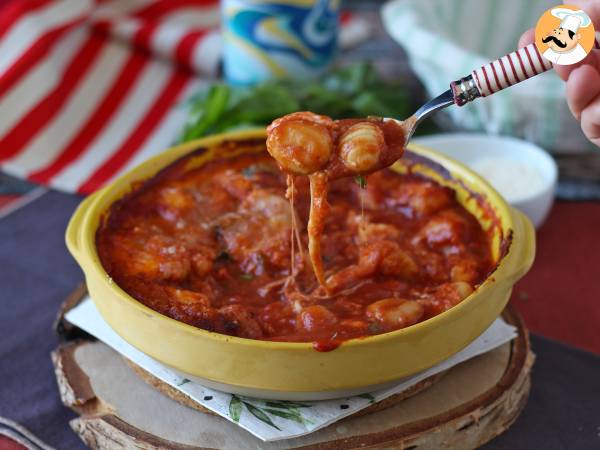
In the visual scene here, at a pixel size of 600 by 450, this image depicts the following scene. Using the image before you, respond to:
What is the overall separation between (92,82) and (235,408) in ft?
8.62

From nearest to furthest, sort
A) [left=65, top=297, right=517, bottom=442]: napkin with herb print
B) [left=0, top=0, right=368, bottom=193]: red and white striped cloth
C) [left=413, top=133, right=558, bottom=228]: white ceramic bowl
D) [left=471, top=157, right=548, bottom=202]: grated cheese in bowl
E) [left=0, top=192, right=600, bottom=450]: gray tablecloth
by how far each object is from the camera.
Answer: [left=65, top=297, right=517, bottom=442]: napkin with herb print < [left=0, top=192, right=600, bottom=450]: gray tablecloth < [left=471, top=157, right=548, bottom=202]: grated cheese in bowl < [left=413, top=133, right=558, bottom=228]: white ceramic bowl < [left=0, top=0, right=368, bottom=193]: red and white striped cloth

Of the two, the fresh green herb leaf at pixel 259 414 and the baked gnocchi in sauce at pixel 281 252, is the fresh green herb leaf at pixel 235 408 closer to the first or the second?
the fresh green herb leaf at pixel 259 414

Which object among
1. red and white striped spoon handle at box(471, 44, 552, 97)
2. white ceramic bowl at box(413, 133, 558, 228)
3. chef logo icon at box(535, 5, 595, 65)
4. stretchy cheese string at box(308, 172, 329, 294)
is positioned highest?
chef logo icon at box(535, 5, 595, 65)

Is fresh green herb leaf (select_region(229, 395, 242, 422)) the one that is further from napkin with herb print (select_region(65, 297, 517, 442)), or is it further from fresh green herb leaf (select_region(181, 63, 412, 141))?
fresh green herb leaf (select_region(181, 63, 412, 141))

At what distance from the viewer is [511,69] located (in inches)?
67.1

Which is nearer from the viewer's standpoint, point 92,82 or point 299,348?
point 299,348

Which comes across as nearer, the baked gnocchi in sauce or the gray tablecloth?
the baked gnocchi in sauce

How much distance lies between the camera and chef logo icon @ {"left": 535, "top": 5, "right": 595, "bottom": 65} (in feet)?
5.37

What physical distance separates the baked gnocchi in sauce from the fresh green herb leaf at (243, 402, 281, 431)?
0.61 feet

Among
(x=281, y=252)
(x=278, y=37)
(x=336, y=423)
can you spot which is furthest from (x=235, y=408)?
(x=278, y=37)

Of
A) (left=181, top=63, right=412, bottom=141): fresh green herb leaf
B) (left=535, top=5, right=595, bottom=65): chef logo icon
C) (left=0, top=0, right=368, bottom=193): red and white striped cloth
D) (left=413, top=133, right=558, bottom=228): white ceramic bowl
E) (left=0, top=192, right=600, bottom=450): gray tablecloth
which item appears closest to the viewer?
(left=535, top=5, right=595, bottom=65): chef logo icon

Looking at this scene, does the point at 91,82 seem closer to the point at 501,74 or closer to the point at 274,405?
the point at 274,405

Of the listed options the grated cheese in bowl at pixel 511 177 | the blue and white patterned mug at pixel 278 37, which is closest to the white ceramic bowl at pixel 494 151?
the grated cheese in bowl at pixel 511 177

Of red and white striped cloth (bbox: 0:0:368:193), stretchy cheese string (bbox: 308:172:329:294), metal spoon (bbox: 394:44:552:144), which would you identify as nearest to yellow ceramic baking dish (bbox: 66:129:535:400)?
stretchy cheese string (bbox: 308:172:329:294)
